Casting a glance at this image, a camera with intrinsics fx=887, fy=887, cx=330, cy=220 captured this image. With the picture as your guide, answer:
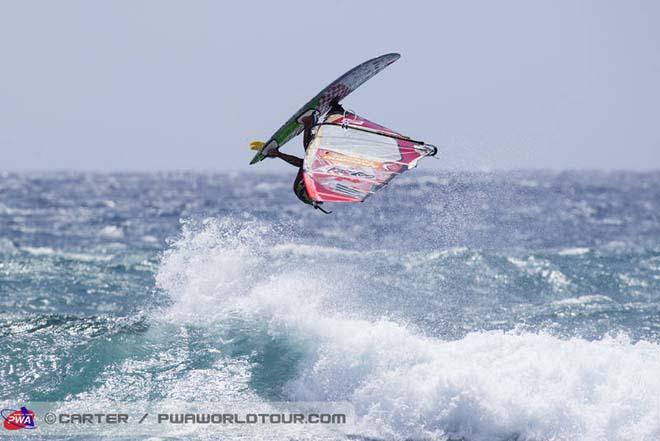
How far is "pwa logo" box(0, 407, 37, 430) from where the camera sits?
9.80m

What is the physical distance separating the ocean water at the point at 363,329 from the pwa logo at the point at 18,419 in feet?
1.21

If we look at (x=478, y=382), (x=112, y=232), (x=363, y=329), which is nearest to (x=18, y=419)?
(x=363, y=329)

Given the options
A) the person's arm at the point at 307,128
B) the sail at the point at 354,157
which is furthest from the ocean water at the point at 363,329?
the person's arm at the point at 307,128

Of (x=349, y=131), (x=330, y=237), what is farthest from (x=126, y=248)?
(x=349, y=131)

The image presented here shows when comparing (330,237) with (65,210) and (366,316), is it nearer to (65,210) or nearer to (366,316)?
(366,316)

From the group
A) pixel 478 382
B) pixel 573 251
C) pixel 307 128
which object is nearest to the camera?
pixel 478 382

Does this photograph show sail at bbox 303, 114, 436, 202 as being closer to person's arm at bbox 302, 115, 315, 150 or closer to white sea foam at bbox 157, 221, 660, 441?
person's arm at bbox 302, 115, 315, 150

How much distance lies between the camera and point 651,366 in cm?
1016

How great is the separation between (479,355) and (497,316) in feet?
15.2

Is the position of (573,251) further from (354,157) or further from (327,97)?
(354,157)

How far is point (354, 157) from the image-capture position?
33.0 feet

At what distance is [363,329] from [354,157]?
8.17 ft

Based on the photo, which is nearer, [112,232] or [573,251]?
[573,251]

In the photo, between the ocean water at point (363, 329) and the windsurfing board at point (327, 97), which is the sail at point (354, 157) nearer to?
the windsurfing board at point (327, 97)
